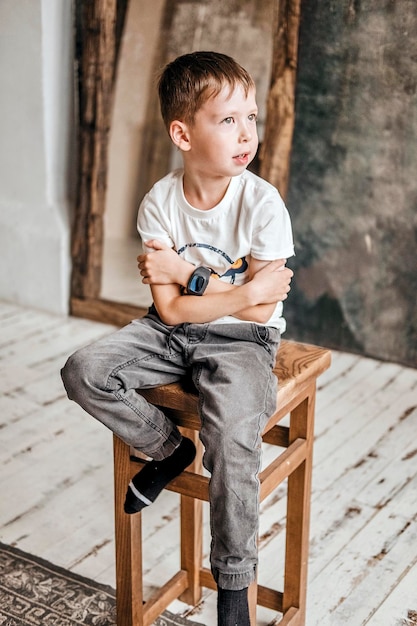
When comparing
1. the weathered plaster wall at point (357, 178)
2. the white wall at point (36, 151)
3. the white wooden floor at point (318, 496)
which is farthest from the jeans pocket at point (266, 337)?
the white wall at point (36, 151)

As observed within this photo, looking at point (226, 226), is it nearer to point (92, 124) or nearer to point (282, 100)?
point (282, 100)

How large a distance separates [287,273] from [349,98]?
1.84 meters

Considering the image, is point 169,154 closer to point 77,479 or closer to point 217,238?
point 77,479

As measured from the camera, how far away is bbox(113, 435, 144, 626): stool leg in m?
1.72

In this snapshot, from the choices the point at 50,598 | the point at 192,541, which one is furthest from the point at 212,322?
the point at 50,598

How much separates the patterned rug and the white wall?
2.09 meters

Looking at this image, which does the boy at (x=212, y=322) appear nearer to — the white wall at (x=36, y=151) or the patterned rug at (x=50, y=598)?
the patterned rug at (x=50, y=598)

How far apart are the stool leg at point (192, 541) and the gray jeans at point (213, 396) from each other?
14.5 inches

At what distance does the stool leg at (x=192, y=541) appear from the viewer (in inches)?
78.5

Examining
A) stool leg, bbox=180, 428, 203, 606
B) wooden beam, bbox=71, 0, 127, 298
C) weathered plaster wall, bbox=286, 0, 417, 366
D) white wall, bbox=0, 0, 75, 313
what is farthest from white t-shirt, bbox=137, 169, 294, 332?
white wall, bbox=0, 0, 75, 313

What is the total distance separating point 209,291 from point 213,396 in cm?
25

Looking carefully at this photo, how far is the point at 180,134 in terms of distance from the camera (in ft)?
5.45

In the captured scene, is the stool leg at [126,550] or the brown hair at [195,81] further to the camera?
the stool leg at [126,550]

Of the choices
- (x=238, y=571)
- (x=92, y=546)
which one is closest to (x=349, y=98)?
(x=92, y=546)
